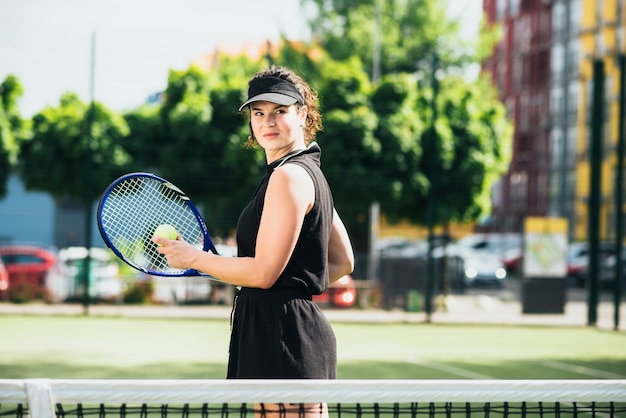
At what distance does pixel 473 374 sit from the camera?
1001 cm

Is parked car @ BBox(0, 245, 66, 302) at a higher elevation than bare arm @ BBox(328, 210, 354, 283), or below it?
below

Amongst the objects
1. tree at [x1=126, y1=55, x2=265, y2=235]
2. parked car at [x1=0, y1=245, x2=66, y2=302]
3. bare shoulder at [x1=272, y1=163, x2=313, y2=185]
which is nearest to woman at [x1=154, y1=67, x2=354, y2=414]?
bare shoulder at [x1=272, y1=163, x2=313, y2=185]

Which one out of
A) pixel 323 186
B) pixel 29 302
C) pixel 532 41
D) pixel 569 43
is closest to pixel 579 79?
pixel 569 43

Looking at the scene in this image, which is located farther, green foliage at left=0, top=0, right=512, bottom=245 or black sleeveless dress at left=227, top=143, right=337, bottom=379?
green foliage at left=0, top=0, right=512, bottom=245

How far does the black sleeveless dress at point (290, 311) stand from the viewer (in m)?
2.88

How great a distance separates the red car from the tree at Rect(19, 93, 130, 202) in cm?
165

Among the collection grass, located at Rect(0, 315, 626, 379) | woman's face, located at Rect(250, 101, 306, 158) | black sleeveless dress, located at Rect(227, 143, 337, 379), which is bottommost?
grass, located at Rect(0, 315, 626, 379)

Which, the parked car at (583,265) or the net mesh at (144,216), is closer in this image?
the net mesh at (144,216)

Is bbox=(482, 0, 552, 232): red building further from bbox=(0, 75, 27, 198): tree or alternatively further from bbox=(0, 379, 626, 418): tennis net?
bbox=(0, 379, 626, 418): tennis net

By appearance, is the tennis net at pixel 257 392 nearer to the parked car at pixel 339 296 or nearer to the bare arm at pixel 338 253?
the bare arm at pixel 338 253

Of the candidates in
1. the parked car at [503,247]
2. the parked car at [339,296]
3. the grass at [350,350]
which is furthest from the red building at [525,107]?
the grass at [350,350]

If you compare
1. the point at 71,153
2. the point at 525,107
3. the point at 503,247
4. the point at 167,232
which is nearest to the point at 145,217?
the point at 167,232

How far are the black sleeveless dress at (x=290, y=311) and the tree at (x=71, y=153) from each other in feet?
51.3

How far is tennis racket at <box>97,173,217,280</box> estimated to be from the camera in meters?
3.28
